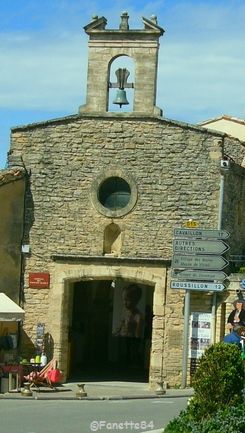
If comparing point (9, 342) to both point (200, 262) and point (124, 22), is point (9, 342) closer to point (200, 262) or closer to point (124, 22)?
point (200, 262)

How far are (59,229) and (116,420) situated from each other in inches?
360

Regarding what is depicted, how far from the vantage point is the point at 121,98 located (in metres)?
25.9

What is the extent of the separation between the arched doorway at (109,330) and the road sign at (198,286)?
2.51 metres

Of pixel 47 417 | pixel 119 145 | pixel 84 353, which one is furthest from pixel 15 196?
pixel 47 417

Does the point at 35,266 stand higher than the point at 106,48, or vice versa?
the point at 106,48

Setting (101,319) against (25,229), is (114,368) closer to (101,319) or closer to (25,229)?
(101,319)

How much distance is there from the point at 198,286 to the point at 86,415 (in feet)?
22.8

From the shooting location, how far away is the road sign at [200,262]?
24891 mm

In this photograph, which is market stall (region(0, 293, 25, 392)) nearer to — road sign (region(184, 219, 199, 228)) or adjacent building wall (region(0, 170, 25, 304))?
adjacent building wall (region(0, 170, 25, 304))

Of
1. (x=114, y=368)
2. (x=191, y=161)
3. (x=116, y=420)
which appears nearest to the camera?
(x=116, y=420)

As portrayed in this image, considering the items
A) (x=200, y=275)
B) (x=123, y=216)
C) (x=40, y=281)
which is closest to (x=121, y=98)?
(x=123, y=216)

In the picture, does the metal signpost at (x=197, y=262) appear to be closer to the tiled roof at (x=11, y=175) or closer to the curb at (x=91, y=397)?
the curb at (x=91, y=397)

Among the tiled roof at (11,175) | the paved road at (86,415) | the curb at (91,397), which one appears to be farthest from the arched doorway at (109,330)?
the paved road at (86,415)

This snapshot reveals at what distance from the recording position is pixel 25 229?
86.1 feet
